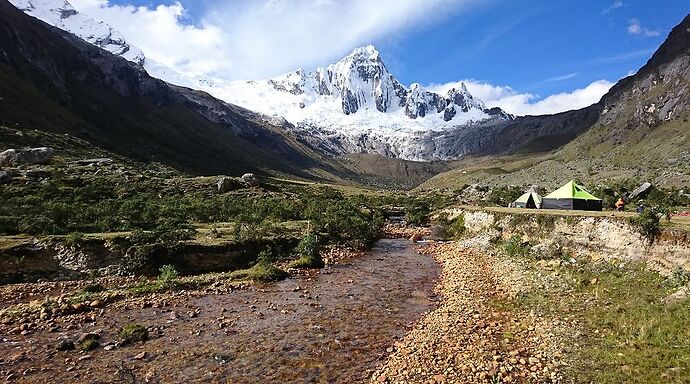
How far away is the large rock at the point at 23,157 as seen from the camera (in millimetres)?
76812

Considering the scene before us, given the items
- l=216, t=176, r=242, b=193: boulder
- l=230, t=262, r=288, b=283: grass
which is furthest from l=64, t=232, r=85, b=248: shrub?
l=216, t=176, r=242, b=193: boulder

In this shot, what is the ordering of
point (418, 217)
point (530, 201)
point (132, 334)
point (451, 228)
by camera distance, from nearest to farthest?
1. point (132, 334)
2. point (530, 201)
3. point (451, 228)
4. point (418, 217)

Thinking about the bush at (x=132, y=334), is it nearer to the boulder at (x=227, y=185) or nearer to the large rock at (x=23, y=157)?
the boulder at (x=227, y=185)

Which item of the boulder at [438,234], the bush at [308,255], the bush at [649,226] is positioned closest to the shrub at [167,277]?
the bush at [308,255]

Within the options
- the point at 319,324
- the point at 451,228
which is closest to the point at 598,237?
the point at 319,324

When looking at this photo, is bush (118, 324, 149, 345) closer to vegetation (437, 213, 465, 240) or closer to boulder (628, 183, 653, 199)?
vegetation (437, 213, 465, 240)

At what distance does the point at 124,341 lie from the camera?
17.5m

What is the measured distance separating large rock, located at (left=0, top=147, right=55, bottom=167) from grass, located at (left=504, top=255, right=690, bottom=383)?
89896 mm

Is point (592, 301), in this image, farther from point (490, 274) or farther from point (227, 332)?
point (227, 332)

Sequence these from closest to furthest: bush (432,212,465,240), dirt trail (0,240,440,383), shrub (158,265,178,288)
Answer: dirt trail (0,240,440,383) → shrub (158,265,178,288) → bush (432,212,465,240)

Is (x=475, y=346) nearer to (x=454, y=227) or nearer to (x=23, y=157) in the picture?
(x=454, y=227)

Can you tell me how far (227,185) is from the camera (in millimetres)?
82688

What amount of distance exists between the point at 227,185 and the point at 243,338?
2651 inches

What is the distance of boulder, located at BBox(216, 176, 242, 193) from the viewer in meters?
80.4
